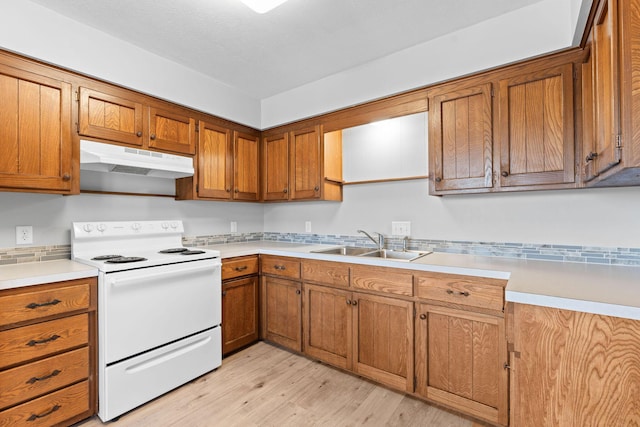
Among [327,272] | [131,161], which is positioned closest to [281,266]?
[327,272]

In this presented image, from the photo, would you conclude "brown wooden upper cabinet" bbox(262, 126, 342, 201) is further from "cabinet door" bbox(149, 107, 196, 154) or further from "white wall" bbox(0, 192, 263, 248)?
"cabinet door" bbox(149, 107, 196, 154)

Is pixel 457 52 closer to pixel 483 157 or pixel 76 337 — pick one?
pixel 483 157

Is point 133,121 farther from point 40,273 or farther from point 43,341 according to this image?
point 43,341

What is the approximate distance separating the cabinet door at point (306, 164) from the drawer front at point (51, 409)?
6.63ft

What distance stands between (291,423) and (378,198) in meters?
1.79

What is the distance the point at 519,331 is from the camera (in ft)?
3.97

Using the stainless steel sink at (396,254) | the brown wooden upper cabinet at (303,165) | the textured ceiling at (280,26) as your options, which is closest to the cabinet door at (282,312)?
the stainless steel sink at (396,254)

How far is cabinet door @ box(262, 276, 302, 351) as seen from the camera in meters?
2.53

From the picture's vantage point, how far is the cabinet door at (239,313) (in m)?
2.50

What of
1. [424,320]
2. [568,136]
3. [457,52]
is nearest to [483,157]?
[568,136]

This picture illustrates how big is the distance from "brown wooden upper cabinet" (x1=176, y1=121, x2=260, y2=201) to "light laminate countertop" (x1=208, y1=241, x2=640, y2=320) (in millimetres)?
Result: 1241

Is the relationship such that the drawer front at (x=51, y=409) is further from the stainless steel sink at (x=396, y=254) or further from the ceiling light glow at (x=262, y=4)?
the ceiling light glow at (x=262, y=4)

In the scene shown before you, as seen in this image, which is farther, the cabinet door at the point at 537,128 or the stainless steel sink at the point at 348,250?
the stainless steel sink at the point at 348,250

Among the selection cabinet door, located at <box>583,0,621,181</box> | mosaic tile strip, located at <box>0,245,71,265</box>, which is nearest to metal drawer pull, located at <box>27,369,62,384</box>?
mosaic tile strip, located at <box>0,245,71,265</box>
